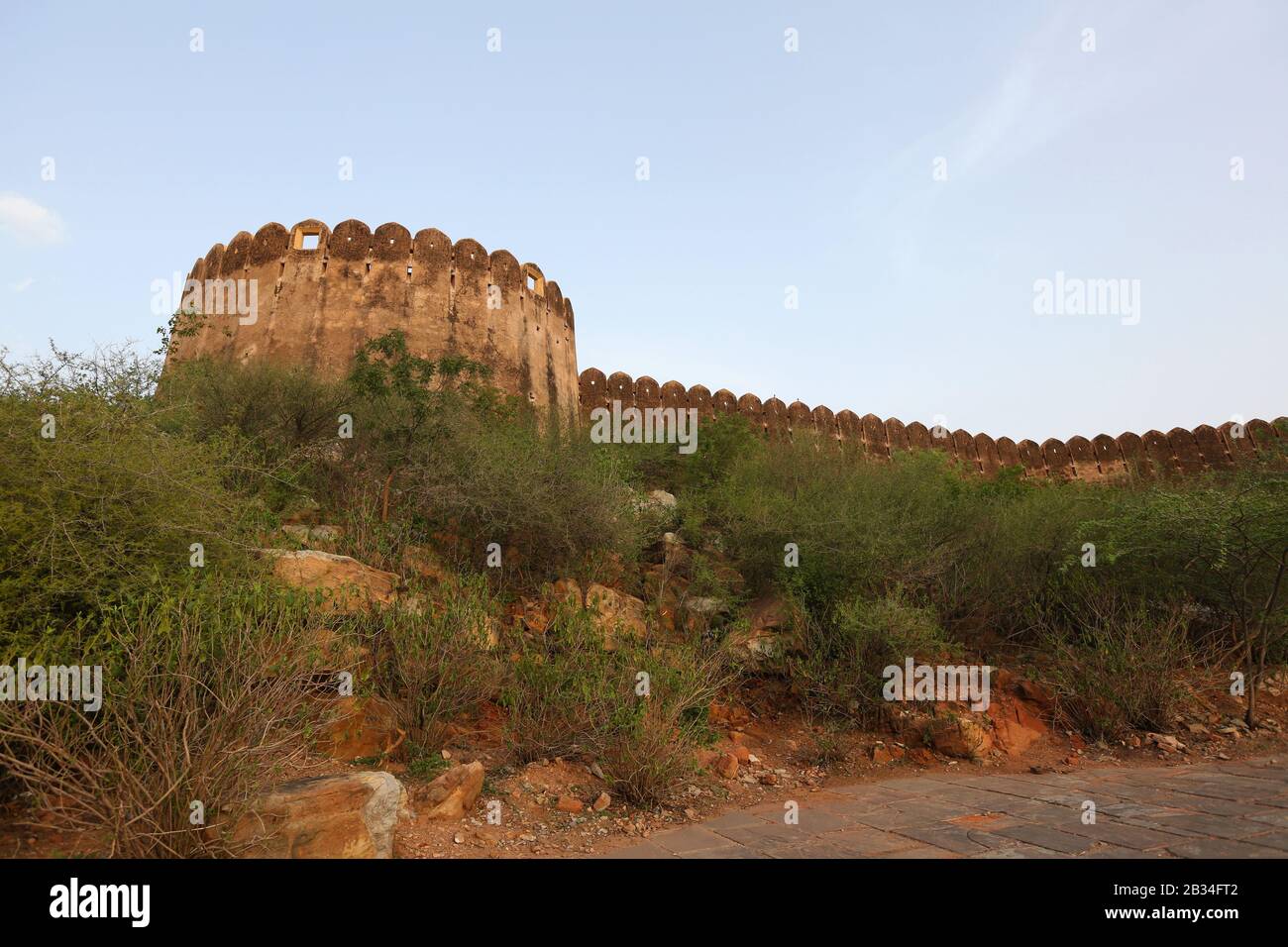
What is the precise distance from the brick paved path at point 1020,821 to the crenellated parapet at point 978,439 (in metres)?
11.1

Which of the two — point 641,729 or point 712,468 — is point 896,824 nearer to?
point 641,729

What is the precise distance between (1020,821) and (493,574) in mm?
5596

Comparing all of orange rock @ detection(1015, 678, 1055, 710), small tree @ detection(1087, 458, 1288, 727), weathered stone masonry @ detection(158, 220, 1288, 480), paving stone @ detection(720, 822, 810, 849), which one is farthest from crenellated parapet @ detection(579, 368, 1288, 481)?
paving stone @ detection(720, 822, 810, 849)

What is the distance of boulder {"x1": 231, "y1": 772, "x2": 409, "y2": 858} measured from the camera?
11.4 feet

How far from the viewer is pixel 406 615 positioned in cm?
586

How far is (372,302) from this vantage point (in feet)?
46.0

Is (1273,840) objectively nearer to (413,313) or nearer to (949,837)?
(949,837)

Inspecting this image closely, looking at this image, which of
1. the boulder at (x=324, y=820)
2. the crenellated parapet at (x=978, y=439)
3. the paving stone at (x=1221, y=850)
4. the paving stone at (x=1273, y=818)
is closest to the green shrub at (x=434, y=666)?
the boulder at (x=324, y=820)

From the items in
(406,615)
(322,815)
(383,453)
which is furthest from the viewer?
(383,453)

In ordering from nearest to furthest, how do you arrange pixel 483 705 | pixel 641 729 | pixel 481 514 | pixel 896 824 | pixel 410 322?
pixel 896 824 < pixel 641 729 < pixel 483 705 < pixel 481 514 < pixel 410 322

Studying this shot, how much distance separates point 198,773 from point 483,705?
3.22 m

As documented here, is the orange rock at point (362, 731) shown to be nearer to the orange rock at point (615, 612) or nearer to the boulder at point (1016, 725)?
the orange rock at point (615, 612)

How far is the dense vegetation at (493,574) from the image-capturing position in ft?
12.7
